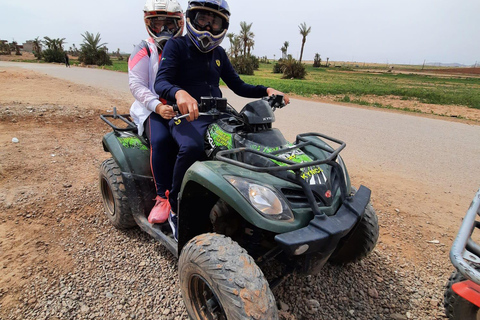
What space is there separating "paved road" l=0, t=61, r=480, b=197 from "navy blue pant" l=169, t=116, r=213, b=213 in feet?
13.8

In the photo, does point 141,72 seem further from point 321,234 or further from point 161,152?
point 321,234

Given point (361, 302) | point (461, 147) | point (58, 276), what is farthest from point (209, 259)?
point (461, 147)

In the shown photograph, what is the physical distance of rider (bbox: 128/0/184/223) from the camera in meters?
2.81

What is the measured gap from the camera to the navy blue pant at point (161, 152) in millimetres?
2805

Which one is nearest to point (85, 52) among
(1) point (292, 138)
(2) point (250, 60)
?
(2) point (250, 60)

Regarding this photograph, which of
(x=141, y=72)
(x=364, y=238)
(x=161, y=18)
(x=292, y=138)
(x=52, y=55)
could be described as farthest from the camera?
(x=52, y=55)

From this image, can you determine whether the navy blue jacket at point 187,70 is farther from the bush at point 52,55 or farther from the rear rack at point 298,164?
the bush at point 52,55

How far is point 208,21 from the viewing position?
2600 millimetres

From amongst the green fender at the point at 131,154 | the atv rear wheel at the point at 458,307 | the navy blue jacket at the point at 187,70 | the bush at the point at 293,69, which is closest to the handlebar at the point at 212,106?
the navy blue jacket at the point at 187,70

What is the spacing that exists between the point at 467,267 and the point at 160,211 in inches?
90.6

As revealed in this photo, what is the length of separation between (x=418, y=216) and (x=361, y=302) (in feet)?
6.80

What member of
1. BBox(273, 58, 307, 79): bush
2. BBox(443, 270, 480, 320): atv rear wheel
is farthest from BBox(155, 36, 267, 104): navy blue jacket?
BBox(273, 58, 307, 79): bush

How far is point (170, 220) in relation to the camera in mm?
2838

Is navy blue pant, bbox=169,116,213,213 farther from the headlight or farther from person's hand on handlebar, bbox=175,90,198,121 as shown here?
the headlight
